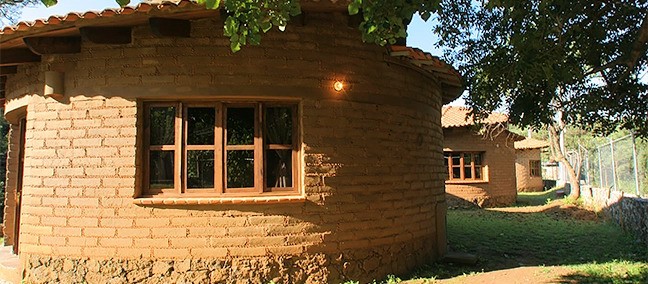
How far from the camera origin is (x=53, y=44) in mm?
6297

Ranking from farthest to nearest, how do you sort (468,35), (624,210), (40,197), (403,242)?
(624,210)
(468,35)
(403,242)
(40,197)

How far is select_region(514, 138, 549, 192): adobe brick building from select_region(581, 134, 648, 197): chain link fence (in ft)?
47.3

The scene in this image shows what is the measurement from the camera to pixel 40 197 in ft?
21.0

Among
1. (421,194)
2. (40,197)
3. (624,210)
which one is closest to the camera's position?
(40,197)

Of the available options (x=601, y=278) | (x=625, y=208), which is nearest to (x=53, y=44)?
(x=601, y=278)

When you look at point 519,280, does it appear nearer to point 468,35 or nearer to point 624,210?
point 468,35

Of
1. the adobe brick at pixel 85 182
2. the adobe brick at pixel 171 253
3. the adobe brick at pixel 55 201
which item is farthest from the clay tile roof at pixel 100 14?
Result: the adobe brick at pixel 171 253

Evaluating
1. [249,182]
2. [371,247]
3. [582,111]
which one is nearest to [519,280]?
[371,247]

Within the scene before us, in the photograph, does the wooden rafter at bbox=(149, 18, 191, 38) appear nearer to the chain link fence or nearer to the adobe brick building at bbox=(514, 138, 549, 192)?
the chain link fence

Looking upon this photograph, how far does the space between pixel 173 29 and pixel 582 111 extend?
6805mm

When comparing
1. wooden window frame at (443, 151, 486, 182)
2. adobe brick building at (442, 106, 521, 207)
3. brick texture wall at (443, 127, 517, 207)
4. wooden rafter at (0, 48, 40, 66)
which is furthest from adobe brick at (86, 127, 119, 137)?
wooden window frame at (443, 151, 486, 182)

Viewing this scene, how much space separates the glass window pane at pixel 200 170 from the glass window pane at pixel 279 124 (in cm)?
87

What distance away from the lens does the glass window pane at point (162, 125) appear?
20.6 ft

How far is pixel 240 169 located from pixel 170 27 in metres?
2.06
